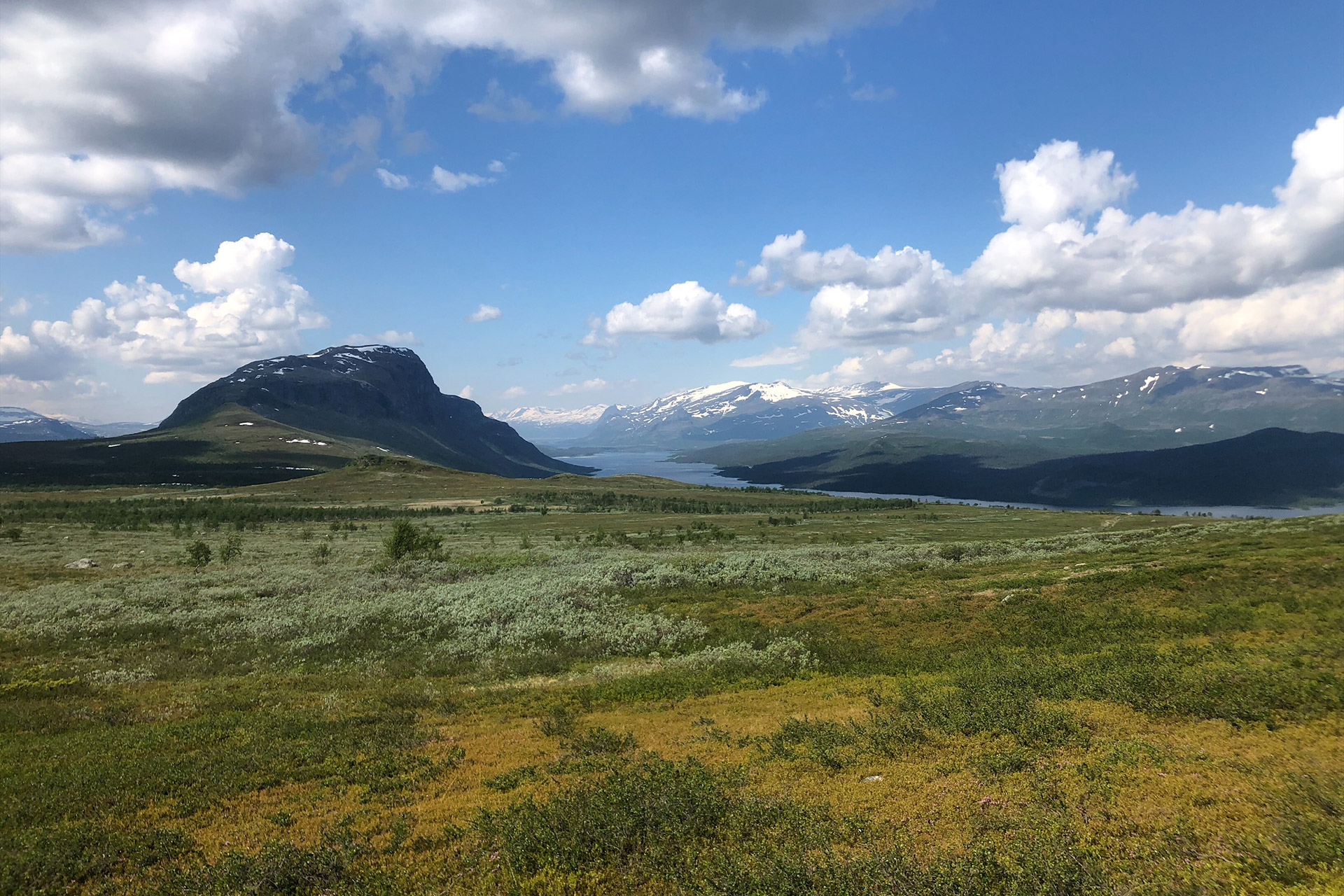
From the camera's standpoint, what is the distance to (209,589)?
152ft

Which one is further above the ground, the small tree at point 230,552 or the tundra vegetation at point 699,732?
the tundra vegetation at point 699,732

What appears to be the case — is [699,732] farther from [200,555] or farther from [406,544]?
[200,555]

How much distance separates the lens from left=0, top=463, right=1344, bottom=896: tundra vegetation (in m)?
11.0

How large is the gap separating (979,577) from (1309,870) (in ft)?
115

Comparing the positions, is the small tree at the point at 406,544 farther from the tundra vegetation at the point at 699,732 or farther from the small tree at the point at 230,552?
the small tree at the point at 230,552

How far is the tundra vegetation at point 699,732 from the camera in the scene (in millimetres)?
10984

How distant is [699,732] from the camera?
1886cm

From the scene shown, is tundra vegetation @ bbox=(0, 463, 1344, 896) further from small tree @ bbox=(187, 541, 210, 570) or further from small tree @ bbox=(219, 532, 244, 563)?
small tree @ bbox=(219, 532, 244, 563)

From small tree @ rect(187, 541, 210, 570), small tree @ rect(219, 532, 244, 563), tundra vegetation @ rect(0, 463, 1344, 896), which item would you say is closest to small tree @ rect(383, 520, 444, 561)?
tundra vegetation @ rect(0, 463, 1344, 896)

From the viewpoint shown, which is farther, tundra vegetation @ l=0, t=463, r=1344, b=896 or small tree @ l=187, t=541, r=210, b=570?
small tree @ l=187, t=541, r=210, b=570

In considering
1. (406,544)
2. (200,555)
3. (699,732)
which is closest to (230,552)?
(200,555)

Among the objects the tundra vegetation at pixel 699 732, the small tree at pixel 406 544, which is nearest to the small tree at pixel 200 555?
the tundra vegetation at pixel 699 732

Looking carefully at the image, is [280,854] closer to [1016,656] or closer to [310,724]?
[310,724]

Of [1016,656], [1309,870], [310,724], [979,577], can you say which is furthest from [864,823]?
[979,577]
